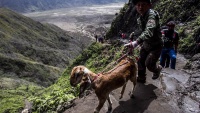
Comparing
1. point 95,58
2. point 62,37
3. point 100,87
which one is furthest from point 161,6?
point 62,37

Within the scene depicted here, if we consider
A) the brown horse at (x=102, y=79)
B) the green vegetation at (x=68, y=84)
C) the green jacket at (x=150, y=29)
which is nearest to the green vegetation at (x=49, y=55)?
the green vegetation at (x=68, y=84)

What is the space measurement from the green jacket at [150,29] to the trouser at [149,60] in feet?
0.51

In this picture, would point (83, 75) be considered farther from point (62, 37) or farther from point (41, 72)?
point (62, 37)

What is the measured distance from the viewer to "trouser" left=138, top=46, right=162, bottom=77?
7734mm

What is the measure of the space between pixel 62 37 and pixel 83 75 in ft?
292

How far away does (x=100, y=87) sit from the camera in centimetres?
650

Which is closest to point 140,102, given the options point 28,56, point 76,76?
point 76,76

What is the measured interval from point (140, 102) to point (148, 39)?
1916 millimetres

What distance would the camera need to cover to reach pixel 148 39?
7.57m

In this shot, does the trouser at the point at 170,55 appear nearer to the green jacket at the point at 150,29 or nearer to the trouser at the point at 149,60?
the trouser at the point at 149,60

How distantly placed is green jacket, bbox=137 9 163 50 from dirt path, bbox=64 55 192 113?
59.3 inches

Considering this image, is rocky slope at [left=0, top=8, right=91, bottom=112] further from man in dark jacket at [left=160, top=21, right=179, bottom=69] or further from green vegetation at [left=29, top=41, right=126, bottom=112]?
man in dark jacket at [left=160, top=21, right=179, bottom=69]

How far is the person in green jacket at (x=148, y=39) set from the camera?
6.58 m

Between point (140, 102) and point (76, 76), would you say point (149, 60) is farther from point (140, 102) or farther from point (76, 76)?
point (76, 76)
